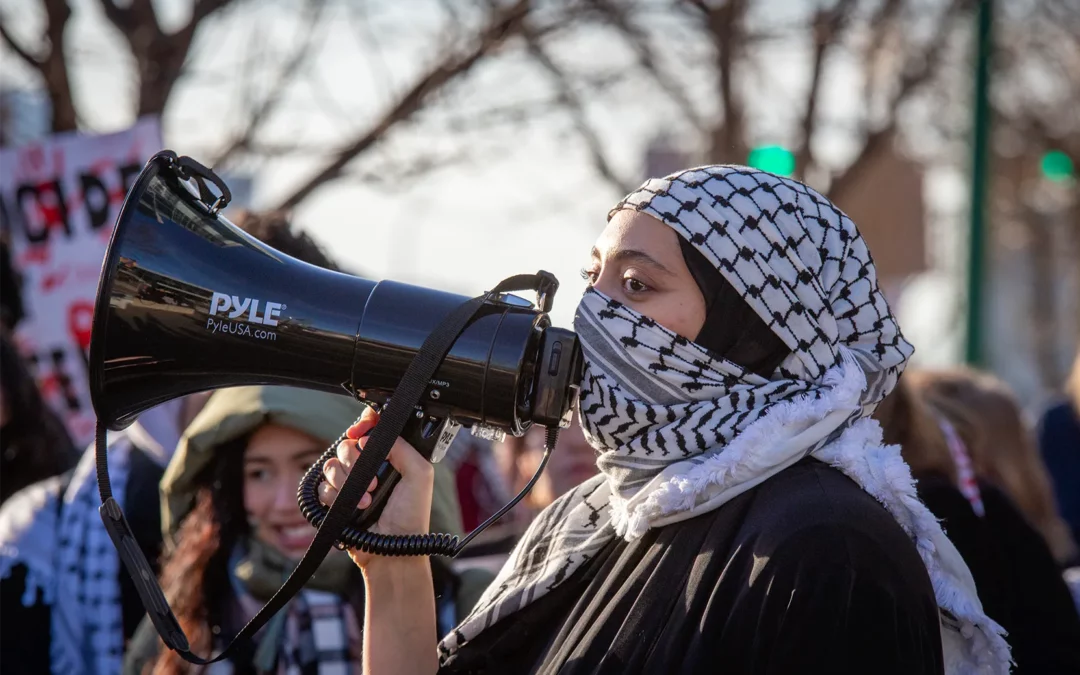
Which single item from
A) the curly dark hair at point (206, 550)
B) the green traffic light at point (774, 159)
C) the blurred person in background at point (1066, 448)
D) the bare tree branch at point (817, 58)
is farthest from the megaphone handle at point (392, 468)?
the bare tree branch at point (817, 58)

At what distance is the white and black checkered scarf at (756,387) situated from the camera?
1887 millimetres

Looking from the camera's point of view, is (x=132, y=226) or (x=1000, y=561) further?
(x=1000, y=561)

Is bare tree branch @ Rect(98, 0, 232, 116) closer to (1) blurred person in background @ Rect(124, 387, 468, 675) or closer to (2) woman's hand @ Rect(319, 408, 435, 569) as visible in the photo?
(1) blurred person in background @ Rect(124, 387, 468, 675)

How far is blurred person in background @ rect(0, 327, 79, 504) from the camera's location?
3.79 meters

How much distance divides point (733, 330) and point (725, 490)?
0.24 m

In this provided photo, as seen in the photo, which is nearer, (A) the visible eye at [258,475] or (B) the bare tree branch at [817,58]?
(A) the visible eye at [258,475]

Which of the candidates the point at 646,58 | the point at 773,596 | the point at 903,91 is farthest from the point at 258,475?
the point at 903,91

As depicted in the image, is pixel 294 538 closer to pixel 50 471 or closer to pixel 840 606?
pixel 50 471

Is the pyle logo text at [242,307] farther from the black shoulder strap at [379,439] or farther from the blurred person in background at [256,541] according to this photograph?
the blurred person in background at [256,541]

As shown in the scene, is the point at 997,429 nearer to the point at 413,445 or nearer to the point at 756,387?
the point at 756,387

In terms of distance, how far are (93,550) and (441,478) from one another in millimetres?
851

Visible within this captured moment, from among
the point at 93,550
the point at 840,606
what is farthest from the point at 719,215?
A: the point at 93,550

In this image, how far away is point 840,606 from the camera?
171 cm

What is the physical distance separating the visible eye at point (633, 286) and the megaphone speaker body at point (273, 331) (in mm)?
144
